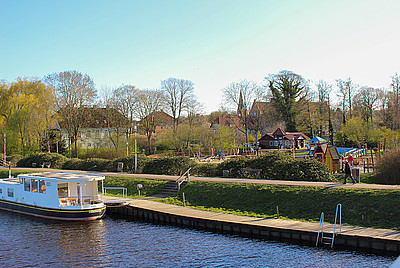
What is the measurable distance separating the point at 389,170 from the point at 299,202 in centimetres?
1028

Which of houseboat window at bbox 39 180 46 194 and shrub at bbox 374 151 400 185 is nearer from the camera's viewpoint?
houseboat window at bbox 39 180 46 194

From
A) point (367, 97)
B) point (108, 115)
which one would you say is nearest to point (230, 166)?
point (108, 115)

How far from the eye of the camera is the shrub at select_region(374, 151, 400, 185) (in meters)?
25.7

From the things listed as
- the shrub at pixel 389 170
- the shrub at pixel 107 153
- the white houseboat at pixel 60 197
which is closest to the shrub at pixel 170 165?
the white houseboat at pixel 60 197

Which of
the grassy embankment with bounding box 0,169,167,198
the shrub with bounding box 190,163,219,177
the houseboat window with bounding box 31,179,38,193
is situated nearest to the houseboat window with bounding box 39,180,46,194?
the houseboat window with bounding box 31,179,38,193

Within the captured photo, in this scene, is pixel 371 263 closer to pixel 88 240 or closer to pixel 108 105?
pixel 88 240

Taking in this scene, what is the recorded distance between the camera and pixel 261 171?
95.0 ft

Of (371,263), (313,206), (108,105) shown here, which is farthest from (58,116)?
(371,263)

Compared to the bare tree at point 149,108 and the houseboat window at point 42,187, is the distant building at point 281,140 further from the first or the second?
the houseboat window at point 42,187

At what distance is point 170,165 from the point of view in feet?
116

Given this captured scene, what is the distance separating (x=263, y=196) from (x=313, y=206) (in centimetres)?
362

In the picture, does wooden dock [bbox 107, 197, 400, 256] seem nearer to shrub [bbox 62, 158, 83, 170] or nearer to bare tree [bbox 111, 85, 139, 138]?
shrub [bbox 62, 158, 83, 170]

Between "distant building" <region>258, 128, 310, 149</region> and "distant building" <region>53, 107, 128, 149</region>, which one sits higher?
"distant building" <region>53, 107, 128, 149</region>

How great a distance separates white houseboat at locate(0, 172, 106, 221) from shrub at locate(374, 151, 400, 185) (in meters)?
20.7
